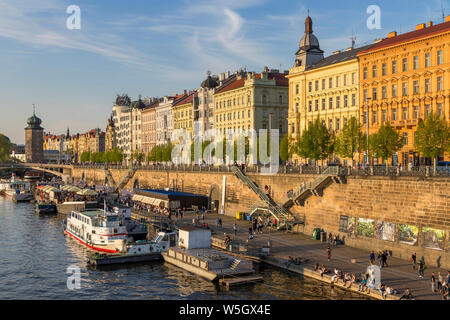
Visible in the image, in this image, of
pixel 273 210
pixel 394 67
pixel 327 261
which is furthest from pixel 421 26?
pixel 327 261

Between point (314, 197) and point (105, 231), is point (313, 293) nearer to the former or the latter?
point (314, 197)

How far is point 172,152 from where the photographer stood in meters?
124

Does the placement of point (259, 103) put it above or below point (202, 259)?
above

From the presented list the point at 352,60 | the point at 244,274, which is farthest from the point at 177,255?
the point at 352,60

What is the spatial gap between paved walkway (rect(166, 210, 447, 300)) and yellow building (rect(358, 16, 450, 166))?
2176 centimetres

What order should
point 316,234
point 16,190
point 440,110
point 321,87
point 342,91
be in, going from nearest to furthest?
point 316,234 → point 440,110 → point 342,91 → point 321,87 → point 16,190

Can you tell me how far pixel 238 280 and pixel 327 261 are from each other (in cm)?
857

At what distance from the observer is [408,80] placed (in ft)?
215

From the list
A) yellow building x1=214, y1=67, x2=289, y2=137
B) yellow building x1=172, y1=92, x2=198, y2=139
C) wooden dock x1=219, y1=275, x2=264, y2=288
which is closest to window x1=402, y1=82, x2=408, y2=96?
yellow building x1=214, y1=67, x2=289, y2=137

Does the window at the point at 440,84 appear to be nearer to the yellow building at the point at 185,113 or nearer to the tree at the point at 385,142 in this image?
the tree at the point at 385,142

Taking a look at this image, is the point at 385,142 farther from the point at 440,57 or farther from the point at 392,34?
the point at 392,34

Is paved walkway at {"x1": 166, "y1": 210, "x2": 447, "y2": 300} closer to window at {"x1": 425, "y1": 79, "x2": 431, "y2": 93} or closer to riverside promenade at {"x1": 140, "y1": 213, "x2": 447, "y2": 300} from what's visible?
riverside promenade at {"x1": 140, "y1": 213, "x2": 447, "y2": 300}

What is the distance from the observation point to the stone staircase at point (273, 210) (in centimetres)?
5883
